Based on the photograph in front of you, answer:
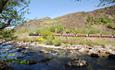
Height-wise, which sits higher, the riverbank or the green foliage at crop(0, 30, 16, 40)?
the green foliage at crop(0, 30, 16, 40)

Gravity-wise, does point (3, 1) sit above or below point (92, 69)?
above

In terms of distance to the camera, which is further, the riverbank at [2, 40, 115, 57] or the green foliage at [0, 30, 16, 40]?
the riverbank at [2, 40, 115, 57]

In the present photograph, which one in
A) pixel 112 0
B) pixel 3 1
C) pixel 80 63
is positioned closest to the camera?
pixel 3 1

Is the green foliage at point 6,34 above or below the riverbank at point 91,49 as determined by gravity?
above

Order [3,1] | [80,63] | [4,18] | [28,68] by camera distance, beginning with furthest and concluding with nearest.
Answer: [80,63] < [28,68] < [4,18] < [3,1]

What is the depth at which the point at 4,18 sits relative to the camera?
13.6 metres

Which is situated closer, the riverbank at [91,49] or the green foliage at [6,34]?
the green foliage at [6,34]

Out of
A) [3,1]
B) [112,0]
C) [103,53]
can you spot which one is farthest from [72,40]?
[3,1]

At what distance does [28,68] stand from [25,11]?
8.96 metres

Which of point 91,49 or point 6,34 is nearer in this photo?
point 6,34

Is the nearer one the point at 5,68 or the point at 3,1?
the point at 3,1

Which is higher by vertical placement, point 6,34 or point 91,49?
point 6,34

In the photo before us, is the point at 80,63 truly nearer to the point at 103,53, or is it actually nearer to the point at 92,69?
the point at 92,69

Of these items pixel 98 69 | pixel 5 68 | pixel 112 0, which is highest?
pixel 112 0
